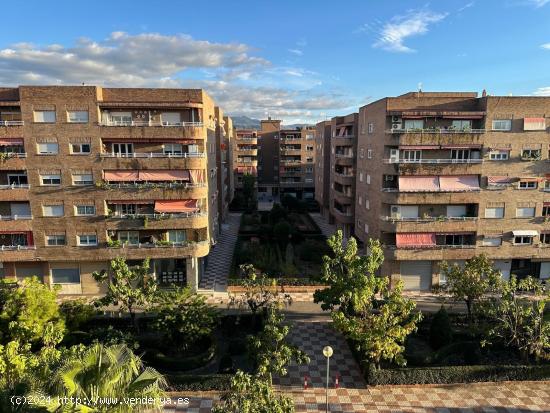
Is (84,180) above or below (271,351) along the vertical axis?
above

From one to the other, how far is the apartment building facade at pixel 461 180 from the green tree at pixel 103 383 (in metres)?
30.2

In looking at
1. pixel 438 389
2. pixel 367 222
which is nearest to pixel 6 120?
pixel 367 222

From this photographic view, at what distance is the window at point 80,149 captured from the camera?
36.5m

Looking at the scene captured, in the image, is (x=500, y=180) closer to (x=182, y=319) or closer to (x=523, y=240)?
(x=523, y=240)

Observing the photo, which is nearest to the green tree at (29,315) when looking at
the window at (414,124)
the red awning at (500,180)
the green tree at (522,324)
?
the green tree at (522,324)

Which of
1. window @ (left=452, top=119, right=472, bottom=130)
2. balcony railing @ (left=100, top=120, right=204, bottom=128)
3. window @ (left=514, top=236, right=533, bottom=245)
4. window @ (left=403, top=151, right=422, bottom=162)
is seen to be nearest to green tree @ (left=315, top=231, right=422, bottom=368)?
window @ (left=403, top=151, right=422, bottom=162)

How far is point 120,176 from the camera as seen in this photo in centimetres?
3694

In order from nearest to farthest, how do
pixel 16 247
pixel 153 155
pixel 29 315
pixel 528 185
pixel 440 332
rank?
pixel 29 315 < pixel 440 332 < pixel 153 155 < pixel 16 247 < pixel 528 185

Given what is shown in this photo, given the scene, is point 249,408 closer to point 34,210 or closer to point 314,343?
point 314,343

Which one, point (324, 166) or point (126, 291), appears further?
point (324, 166)

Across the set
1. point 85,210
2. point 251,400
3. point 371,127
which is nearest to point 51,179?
point 85,210

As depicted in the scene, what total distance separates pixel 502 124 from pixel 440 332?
2054cm

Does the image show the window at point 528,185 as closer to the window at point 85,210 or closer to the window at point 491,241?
the window at point 491,241

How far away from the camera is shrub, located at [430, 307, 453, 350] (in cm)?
2912
